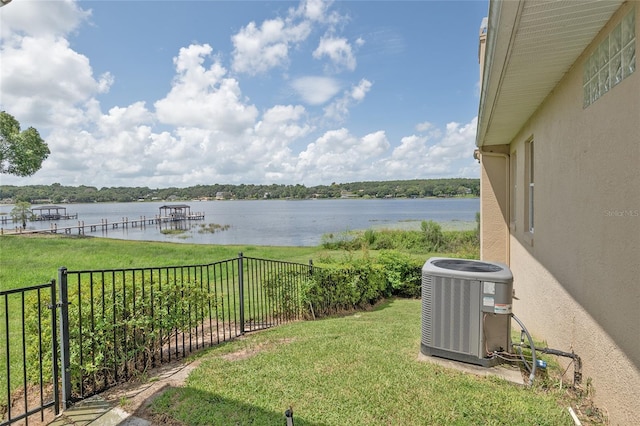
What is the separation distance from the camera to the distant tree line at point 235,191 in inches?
2839

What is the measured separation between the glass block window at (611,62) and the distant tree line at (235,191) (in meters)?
60.4

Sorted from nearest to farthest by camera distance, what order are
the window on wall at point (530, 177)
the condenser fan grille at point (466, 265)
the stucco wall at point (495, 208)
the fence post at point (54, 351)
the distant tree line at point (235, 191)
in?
the fence post at point (54, 351) < the condenser fan grille at point (466, 265) < the window on wall at point (530, 177) < the stucco wall at point (495, 208) < the distant tree line at point (235, 191)

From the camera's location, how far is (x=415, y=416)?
8.20 feet

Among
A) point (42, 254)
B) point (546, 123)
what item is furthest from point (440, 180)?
point (546, 123)

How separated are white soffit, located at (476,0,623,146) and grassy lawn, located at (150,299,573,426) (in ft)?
8.58

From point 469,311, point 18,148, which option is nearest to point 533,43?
point 469,311

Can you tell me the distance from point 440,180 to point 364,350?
71363 mm

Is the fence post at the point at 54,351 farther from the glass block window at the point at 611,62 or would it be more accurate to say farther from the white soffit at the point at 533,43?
the glass block window at the point at 611,62

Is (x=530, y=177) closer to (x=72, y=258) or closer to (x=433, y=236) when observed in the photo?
(x=72, y=258)

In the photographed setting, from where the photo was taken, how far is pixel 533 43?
2.54 meters

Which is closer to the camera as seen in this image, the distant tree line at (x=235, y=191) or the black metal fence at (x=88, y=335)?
the black metal fence at (x=88, y=335)

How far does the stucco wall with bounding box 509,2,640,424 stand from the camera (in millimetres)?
2057

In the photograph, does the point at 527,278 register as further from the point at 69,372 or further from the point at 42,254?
the point at 42,254

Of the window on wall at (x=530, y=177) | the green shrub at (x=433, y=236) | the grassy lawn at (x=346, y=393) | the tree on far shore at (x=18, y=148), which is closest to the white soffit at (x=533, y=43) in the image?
the window on wall at (x=530, y=177)
